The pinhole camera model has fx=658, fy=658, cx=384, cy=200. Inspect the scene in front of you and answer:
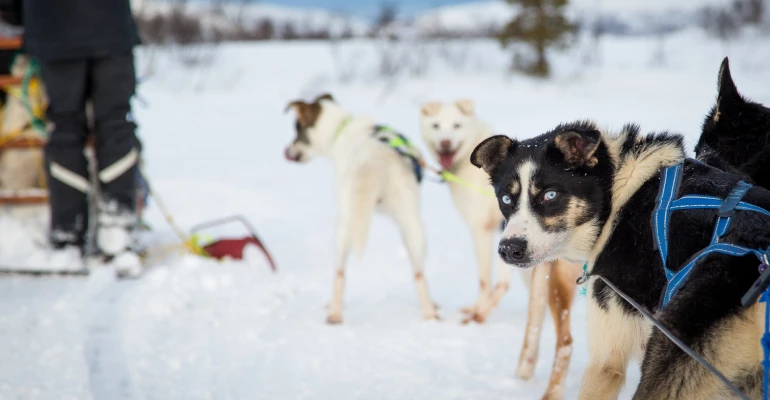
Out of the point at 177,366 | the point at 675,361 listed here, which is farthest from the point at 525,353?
the point at 177,366

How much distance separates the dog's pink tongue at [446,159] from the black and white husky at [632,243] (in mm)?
1865

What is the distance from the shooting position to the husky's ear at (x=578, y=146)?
5.97 ft

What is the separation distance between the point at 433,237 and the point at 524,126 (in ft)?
13.9

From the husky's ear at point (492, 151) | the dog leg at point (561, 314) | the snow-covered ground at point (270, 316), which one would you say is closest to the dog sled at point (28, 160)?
the snow-covered ground at point (270, 316)

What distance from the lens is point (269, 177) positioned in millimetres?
7586

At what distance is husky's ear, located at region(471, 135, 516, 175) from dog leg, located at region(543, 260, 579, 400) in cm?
57

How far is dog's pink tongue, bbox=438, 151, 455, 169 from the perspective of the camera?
4.02 metres

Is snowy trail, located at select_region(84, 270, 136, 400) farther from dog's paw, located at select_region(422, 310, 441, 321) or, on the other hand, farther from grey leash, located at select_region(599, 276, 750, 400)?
grey leash, located at select_region(599, 276, 750, 400)

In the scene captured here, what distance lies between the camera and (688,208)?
5.17 ft

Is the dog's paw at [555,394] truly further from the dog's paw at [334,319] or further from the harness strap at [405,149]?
the harness strap at [405,149]

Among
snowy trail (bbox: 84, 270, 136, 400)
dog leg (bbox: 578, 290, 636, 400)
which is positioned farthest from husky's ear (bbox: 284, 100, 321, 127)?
dog leg (bbox: 578, 290, 636, 400)

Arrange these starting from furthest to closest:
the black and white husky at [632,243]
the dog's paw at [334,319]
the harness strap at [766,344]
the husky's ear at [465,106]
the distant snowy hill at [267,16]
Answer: the distant snowy hill at [267,16] < the husky's ear at [465,106] < the dog's paw at [334,319] < the black and white husky at [632,243] < the harness strap at [766,344]

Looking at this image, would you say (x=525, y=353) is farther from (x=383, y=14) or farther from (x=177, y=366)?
(x=383, y=14)

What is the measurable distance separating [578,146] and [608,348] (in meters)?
0.57
